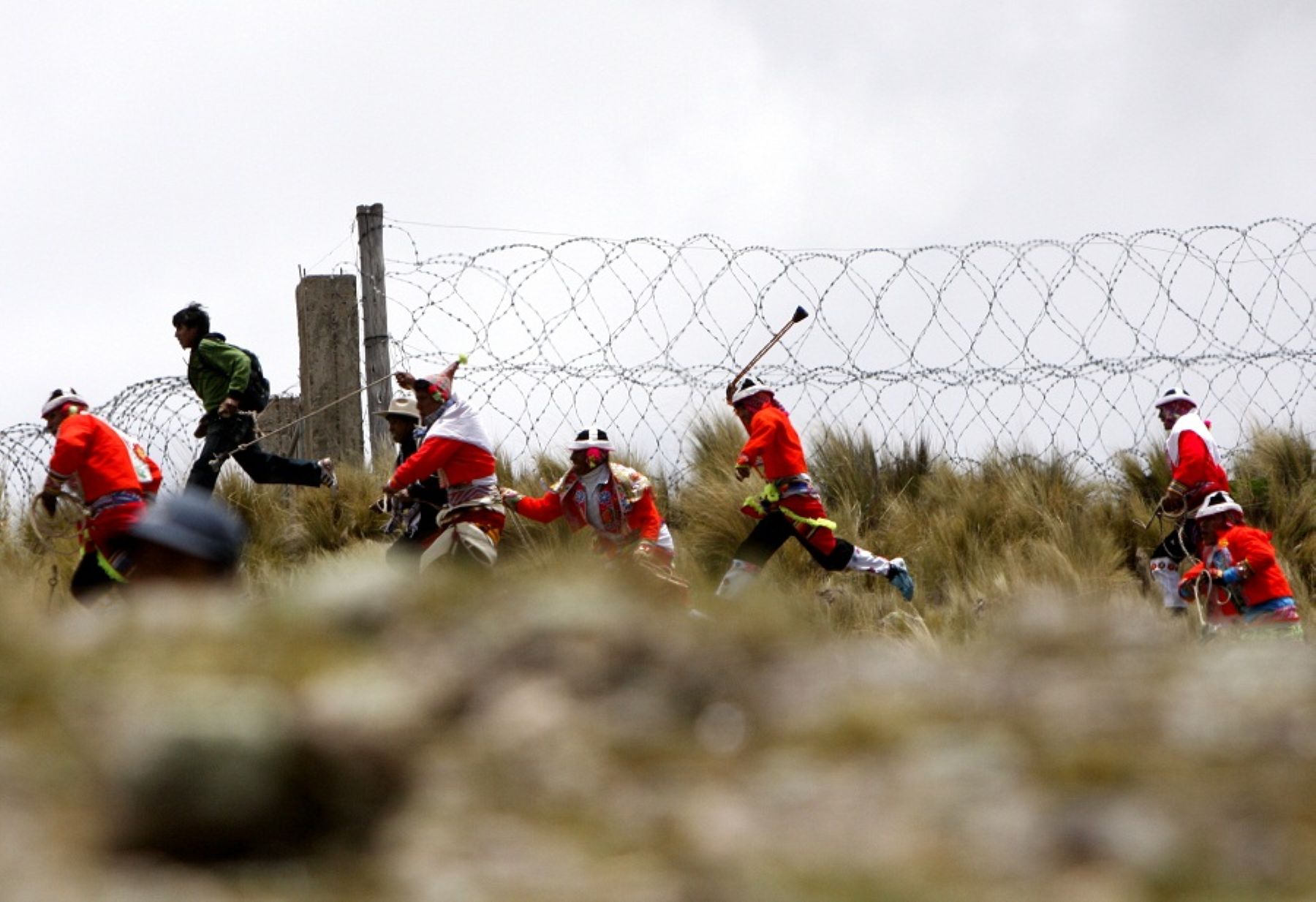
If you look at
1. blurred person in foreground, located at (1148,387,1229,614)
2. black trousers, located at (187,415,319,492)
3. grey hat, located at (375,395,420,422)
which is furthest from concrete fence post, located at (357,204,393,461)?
blurred person in foreground, located at (1148,387,1229,614)

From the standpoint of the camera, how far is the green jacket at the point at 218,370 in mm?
10023

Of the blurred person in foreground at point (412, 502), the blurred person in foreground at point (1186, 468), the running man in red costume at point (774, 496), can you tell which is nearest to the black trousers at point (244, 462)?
the blurred person in foreground at point (412, 502)

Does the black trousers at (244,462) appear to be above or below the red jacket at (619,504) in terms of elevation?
above

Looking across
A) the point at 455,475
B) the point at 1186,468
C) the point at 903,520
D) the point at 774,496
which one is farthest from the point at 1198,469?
the point at 455,475

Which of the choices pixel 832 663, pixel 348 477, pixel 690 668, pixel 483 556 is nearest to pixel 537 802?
pixel 690 668

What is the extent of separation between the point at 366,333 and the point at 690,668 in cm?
954

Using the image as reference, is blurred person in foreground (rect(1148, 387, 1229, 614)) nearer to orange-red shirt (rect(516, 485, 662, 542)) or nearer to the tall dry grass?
the tall dry grass

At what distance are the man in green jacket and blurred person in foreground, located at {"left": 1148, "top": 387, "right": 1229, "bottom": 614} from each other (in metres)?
5.22

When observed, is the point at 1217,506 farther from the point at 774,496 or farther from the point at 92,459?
the point at 92,459

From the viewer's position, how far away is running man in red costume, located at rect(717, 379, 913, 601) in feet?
33.7

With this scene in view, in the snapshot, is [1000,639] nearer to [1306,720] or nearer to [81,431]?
[1306,720]

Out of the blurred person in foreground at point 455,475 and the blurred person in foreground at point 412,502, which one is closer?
the blurred person in foreground at point 455,475

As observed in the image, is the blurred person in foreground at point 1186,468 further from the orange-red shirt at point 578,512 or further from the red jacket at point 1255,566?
the orange-red shirt at point 578,512

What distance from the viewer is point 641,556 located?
9.02 m
